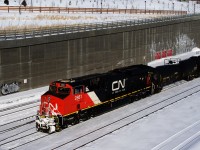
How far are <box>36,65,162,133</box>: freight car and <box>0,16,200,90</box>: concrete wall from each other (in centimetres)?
884

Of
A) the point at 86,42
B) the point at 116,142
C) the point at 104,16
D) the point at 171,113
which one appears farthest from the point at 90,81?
the point at 104,16

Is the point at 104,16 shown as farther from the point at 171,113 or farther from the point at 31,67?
the point at 171,113

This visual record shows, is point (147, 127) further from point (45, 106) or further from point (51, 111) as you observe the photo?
point (45, 106)

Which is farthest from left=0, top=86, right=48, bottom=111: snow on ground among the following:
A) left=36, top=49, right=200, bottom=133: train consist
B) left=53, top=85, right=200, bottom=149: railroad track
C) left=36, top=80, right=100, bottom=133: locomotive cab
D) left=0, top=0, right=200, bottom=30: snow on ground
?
left=0, top=0, right=200, bottom=30: snow on ground

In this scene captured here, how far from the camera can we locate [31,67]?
33.3 m

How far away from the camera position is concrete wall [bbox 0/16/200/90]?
31939mm

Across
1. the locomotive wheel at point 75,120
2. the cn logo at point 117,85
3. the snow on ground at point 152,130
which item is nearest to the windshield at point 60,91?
A: the locomotive wheel at point 75,120

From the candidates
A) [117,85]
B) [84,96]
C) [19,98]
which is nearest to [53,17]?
[19,98]

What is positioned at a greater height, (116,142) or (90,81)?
(90,81)

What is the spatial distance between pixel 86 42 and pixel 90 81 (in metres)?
15.3

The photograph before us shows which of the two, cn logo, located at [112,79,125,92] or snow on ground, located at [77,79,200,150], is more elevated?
cn logo, located at [112,79,125,92]

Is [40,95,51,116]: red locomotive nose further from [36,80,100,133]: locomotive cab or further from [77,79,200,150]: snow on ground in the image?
[77,79,200,150]: snow on ground

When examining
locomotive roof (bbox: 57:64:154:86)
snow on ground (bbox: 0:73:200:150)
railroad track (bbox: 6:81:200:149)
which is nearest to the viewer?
snow on ground (bbox: 0:73:200:150)

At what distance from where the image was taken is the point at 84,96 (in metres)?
24.1
